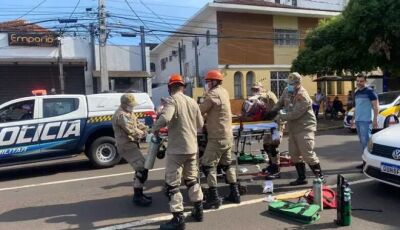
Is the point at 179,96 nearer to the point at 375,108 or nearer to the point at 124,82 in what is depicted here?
the point at 375,108

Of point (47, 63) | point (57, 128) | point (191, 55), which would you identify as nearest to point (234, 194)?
point (57, 128)

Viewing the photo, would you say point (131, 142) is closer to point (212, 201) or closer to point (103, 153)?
point (212, 201)

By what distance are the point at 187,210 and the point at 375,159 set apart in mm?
2861

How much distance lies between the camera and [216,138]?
6660mm

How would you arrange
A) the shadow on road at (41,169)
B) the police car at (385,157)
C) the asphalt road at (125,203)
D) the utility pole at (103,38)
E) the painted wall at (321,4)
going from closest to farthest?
the asphalt road at (125,203), the police car at (385,157), the shadow on road at (41,169), the utility pole at (103,38), the painted wall at (321,4)

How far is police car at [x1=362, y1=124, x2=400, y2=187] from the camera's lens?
6516 millimetres

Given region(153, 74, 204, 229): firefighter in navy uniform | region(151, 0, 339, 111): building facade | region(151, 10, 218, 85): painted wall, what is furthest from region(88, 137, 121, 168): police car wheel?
region(151, 10, 218, 85): painted wall

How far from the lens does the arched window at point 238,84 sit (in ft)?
93.9

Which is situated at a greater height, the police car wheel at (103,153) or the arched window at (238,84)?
the arched window at (238,84)

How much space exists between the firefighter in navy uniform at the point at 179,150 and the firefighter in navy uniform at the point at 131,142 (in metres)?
1.23

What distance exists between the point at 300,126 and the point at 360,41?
43.6ft

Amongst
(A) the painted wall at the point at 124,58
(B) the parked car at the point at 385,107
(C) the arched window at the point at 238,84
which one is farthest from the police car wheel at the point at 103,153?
(C) the arched window at the point at 238,84

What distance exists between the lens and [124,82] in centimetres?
2670

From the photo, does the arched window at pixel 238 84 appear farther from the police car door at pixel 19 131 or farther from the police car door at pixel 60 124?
the police car door at pixel 19 131
